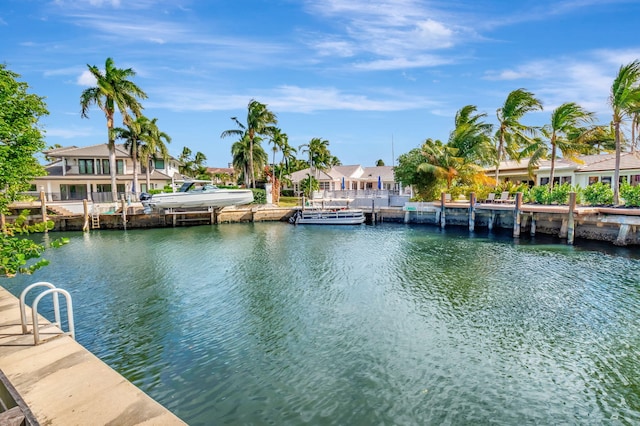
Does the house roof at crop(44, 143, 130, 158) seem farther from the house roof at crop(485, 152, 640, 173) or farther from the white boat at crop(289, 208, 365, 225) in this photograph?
the house roof at crop(485, 152, 640, 173)

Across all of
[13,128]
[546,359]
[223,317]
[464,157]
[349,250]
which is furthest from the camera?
[464,157]

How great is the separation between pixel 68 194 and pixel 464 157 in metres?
41.8

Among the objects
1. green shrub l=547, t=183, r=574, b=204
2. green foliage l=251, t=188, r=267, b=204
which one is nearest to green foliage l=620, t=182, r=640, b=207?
green shrub l=547, t=183, r=574, b=204

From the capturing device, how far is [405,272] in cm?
1578

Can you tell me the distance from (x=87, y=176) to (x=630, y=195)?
1851 inches

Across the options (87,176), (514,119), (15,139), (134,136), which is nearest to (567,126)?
(514,119)

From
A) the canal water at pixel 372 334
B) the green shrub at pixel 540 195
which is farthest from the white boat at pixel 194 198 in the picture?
the green shrub at pixel 540 195

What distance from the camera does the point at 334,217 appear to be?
34.3 m

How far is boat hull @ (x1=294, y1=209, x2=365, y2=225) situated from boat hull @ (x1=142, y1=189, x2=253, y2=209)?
19.9 ft

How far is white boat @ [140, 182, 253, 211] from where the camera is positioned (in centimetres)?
3044

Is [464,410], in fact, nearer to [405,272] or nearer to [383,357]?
[383,357]

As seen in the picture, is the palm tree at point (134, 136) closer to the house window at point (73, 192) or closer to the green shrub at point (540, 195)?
the house window at point (73, 192)

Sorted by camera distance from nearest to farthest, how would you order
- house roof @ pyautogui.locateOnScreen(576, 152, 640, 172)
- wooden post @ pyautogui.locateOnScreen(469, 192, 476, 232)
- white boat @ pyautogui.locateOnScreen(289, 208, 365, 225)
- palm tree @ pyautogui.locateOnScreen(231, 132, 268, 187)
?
wooden post @ pyautogui.locateOnScreen(469, 192, 476, 232)
house roof @ pyautogui.locateOnScreen(576, 152, 640, 172)
white boat @ pyautogui.locateOnScreen(289, 208, 365, 225)
palm tree @ pyautogui.locateOnScreen(231, 132, 268, 187)

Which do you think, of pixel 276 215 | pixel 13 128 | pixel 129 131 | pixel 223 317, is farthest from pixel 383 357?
pixel 129 131
